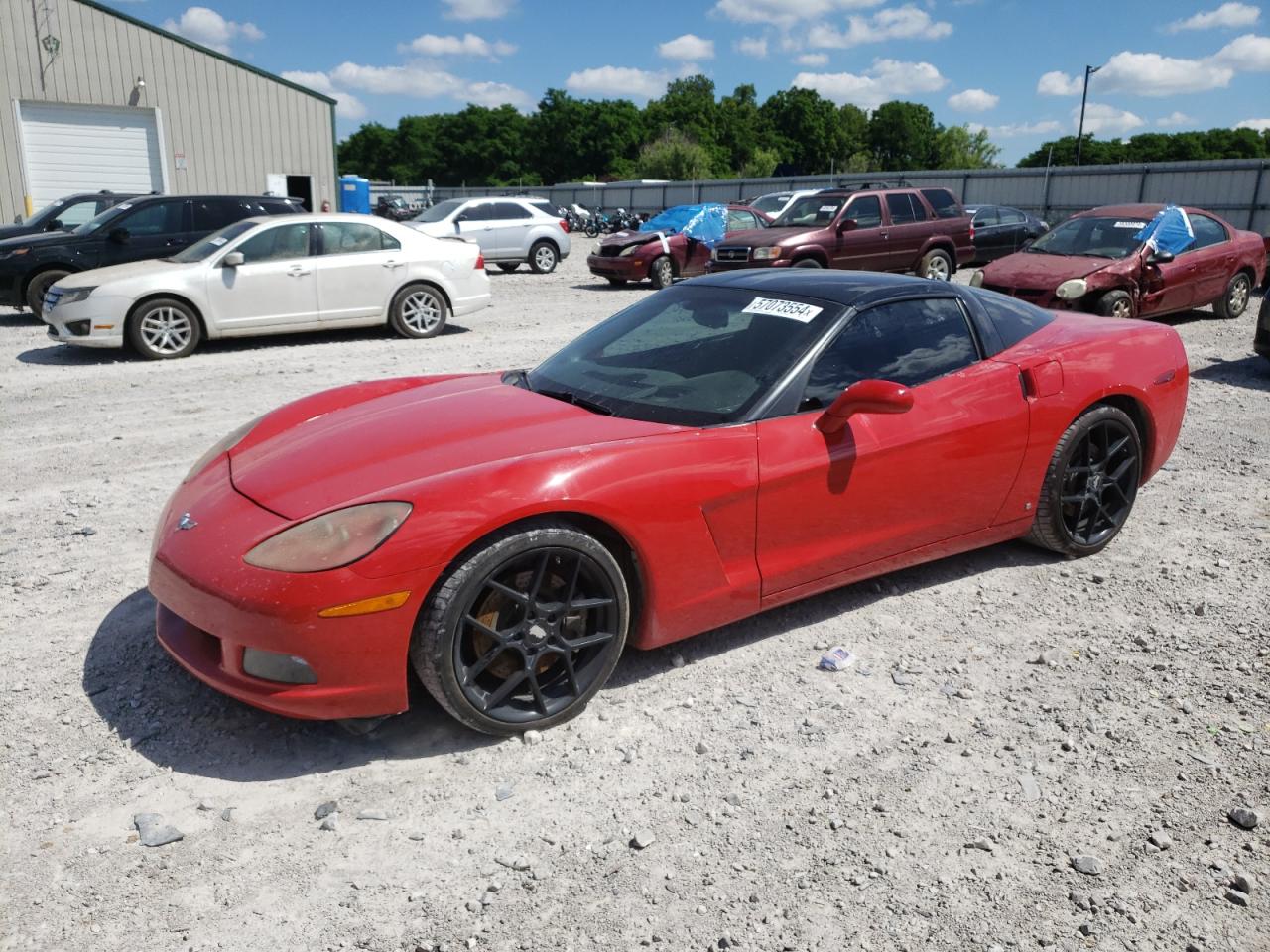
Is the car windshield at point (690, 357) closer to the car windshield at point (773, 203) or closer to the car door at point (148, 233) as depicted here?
the car door at point (148, 233)

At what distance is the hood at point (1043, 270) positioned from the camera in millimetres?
10828

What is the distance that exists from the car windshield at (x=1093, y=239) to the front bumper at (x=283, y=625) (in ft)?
35.4

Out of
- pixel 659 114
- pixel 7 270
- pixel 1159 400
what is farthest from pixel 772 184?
pixel 659 114

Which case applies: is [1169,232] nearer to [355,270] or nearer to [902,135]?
[355,270]

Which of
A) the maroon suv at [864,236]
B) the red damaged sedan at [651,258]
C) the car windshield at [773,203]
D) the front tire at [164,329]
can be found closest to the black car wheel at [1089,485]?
the front tire at [164,329]

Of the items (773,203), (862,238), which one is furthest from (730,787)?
(773,203)

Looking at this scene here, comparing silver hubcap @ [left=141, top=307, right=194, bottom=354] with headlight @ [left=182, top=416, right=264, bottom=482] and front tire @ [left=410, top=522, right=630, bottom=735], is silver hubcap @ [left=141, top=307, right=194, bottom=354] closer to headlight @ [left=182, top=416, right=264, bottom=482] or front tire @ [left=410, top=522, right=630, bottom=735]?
headlight @ [left=182, top=416, right=264, bottom=482]

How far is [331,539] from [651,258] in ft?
48.9

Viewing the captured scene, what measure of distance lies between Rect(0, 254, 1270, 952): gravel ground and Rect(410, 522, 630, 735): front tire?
15cm

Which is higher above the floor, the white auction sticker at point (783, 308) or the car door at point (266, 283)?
the white auction sticker at point (783, 308)

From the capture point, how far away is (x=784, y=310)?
405cm

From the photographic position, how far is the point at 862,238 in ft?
51.0

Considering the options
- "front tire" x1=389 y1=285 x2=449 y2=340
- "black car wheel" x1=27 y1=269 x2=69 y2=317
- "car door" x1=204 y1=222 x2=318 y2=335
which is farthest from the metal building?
"front tire" x1=389 y1=285 x2=449 y2=340

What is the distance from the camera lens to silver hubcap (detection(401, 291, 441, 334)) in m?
11.5
